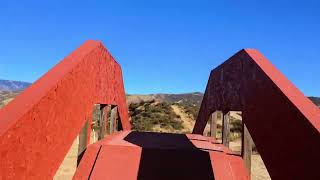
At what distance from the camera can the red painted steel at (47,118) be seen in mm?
2598

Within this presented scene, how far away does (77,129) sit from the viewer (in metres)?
4.18

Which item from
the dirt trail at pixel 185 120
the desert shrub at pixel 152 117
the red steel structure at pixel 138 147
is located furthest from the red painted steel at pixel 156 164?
the dirt trail at pixel 185 120

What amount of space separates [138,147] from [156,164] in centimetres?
46

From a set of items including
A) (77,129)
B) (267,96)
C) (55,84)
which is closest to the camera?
(55,84)

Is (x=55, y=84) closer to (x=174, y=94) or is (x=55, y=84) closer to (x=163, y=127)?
(x=163, y=127)

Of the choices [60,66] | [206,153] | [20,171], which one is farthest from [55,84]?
[206,153]

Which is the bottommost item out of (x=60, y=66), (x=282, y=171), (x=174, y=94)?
(x=282, y=171)

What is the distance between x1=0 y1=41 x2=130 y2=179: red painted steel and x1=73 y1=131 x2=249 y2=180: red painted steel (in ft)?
Answer: 1.97

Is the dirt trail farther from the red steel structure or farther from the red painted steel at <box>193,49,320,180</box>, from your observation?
the red painted steel at <box>193,49,320,180</box>

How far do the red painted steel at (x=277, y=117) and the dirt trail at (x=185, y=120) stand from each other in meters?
22.2

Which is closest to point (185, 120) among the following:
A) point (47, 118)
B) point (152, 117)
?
point (152, 117)

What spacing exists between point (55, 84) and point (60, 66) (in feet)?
1.75

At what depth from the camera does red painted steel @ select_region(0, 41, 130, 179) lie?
2.60 m

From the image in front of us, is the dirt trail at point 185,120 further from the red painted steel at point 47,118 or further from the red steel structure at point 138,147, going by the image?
the red painted steel at point 47,118
